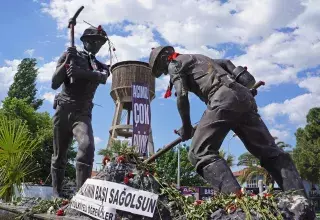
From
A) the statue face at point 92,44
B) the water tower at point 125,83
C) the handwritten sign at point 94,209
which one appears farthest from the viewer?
the water tower at point 125,83

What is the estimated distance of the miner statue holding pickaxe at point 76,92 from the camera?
6.21 meters

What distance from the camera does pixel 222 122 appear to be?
13.5 ft

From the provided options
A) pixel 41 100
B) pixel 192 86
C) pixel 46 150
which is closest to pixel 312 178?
pixel 46 150

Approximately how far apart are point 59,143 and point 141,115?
24.9m

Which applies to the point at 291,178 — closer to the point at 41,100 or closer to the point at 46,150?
the point at 46,150

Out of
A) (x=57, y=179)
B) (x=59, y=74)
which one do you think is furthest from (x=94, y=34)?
(x=57, y=179)

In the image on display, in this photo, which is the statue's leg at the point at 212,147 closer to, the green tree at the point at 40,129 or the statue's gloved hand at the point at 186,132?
the statue's gloved hand at the point at 186,132

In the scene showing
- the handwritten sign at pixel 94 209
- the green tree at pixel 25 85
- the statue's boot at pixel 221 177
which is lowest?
the handwritten sign at pixel 94 209

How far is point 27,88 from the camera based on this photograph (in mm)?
40875

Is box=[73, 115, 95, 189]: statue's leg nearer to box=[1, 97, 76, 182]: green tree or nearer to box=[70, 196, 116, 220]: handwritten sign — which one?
box=[70, 196, 116, 220]: handwritten sign

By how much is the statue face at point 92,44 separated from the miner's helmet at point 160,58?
1990mm

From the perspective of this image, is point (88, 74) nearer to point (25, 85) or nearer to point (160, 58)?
point (160, 58)

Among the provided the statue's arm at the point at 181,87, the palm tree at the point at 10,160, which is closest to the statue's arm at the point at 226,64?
the statue's arm at the point at 181,87

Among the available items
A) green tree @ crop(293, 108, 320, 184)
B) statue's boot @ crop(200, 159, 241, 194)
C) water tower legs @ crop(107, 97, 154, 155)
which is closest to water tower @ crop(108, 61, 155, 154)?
water tower legs @ crop(107, 97, 154, 155)
